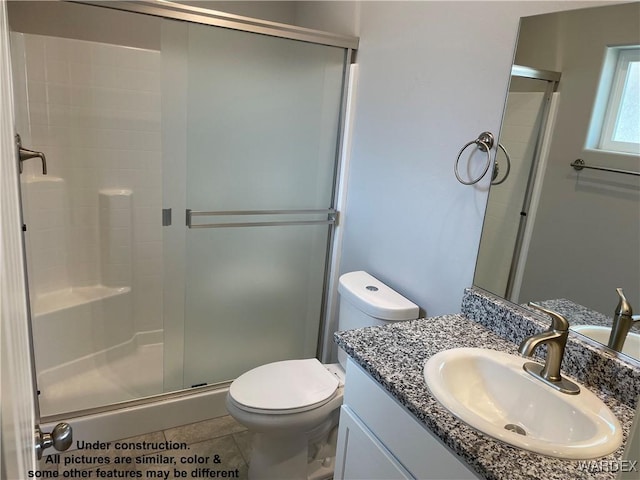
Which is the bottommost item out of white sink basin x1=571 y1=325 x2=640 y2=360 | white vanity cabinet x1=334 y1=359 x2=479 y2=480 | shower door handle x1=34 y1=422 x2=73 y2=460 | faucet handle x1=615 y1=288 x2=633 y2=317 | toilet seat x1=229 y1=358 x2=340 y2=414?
toilet seat x1=229 y1=358 x2=340 y2=414

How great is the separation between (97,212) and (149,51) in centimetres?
94

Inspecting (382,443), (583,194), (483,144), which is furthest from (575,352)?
(483,144)

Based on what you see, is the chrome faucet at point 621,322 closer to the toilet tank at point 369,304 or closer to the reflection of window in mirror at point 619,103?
the reflection of window in mirror at point 619,103

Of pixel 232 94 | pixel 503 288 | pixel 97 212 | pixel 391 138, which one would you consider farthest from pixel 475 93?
pixel 97 212

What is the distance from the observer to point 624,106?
1136mm

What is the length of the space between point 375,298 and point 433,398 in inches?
29.2

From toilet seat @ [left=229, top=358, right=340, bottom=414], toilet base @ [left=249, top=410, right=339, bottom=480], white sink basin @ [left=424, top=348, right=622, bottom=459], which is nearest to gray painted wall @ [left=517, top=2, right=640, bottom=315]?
white sink basin @ [left=424, top=348, right=622, bottom=459]

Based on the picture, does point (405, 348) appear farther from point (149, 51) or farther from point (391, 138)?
point (149, 51)

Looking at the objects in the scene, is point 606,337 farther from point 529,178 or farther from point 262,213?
point 262,213

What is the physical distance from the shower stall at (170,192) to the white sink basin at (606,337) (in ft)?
4.36

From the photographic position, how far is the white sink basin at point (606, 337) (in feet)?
3.75

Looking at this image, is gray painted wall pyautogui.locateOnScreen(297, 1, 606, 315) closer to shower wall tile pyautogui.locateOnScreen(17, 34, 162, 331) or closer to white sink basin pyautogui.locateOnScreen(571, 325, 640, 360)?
white sink basin pyautogui.locateOnScreen(571, 325, 640, 360)

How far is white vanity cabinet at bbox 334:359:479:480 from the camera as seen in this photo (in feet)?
3.41

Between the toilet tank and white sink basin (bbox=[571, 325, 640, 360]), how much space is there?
0.61 meters
